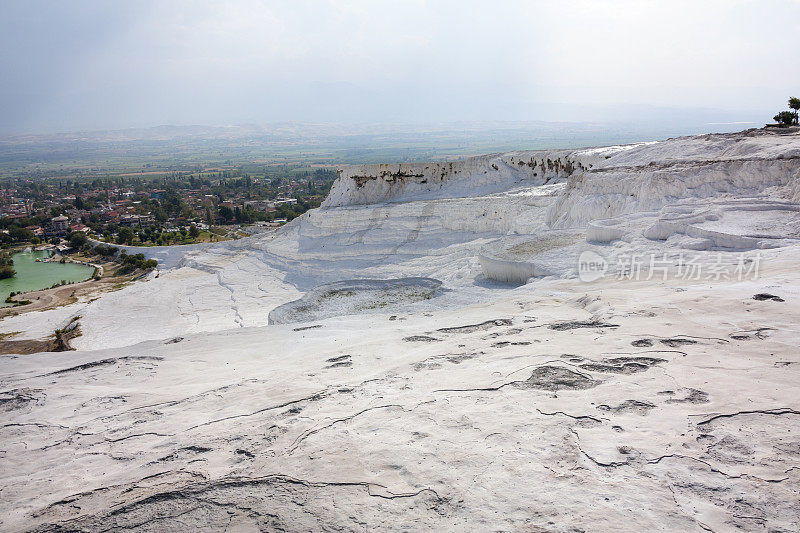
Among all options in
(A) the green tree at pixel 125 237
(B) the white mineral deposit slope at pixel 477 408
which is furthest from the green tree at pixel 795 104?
(A) the green tree at pixel 125 237

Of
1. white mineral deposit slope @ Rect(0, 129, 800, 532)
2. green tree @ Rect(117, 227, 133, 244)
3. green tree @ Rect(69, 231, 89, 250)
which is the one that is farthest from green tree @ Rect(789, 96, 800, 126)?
green tree @ Rect(69, 231, 89, 250)

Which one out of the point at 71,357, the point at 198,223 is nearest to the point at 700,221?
the point at 71,357

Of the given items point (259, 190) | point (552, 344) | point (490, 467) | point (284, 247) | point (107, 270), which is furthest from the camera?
point (259, 190)

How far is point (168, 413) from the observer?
3.96 m

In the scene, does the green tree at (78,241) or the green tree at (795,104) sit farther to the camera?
the green tree at (78,241)

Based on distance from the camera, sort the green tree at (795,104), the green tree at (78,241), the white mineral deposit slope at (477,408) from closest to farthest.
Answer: the white mineral deposit slope at (477,408) < the green tree at (795,104) < the green tree at (78,241)

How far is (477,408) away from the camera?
3.40 m

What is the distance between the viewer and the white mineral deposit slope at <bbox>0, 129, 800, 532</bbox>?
2.42m

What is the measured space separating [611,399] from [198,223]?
5026 cm

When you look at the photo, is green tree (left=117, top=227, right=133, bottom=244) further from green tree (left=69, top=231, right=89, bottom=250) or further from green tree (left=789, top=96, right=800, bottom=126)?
green tree (left=789, top=96, right=800, bottom=126)

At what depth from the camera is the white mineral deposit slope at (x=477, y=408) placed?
2.42 metres

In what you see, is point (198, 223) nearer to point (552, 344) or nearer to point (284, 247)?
point (284, 247)

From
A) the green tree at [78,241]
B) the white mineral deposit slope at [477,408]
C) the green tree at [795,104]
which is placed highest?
the green tree at [795,104]

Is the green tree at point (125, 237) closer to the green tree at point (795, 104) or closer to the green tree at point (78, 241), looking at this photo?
the green tree at point (78, 241)
